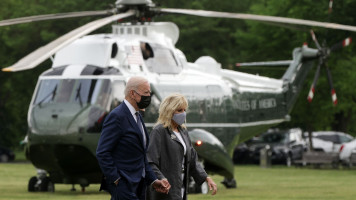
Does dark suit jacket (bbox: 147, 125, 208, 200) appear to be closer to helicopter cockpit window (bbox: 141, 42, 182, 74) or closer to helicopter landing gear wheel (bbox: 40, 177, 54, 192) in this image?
helicopter cockpit window (bbox: 141, 42, 182, 74)

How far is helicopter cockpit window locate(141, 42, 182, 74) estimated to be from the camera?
2356cm

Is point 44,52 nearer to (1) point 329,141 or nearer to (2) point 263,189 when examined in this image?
(2) point 263,189

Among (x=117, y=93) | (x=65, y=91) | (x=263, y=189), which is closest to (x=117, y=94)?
(x=117, y=93)

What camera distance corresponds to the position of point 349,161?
43.9 m

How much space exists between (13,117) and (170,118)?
47193mm

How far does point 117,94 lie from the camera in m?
22.5

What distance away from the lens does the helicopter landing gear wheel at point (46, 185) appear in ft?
81.3

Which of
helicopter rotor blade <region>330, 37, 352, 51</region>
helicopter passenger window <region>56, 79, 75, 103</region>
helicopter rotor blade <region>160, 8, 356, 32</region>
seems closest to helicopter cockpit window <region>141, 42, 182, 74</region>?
helicopter passenger window <region>56, 79, 75, 103</region>

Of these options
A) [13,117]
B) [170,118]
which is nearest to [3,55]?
[13,117]

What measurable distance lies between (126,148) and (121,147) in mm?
51

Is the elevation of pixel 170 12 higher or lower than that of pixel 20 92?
higher

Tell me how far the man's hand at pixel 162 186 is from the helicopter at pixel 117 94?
9986mm

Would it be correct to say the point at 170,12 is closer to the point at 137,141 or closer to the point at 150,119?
the point at 150,119

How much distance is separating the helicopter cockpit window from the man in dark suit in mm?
13857
